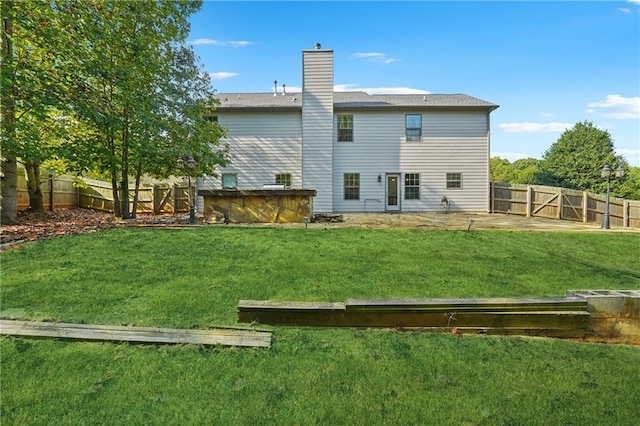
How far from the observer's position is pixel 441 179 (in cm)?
1673

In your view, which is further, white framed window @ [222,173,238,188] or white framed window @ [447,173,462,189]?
white framed window @ [222,173,238,188]

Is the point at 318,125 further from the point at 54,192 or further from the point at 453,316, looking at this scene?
the point at 453,316

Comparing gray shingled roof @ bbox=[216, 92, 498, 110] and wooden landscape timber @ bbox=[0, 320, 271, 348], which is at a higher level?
gray shingled roof @ bbox=[216, 92, 498, 110]

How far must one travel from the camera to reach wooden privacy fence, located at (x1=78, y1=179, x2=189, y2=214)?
16.5m

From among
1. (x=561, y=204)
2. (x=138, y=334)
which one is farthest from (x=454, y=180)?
(x=138, y=334)

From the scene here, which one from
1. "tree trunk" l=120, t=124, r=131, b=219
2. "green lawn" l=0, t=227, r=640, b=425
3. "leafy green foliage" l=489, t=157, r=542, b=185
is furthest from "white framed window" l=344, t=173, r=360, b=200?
"leafy green foliage" l=489, t=157, r=542, b=185

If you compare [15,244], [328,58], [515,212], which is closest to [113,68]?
[15,244]

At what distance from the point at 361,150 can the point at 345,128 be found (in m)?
1.36

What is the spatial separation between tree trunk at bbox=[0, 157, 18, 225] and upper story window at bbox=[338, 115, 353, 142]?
487 inches

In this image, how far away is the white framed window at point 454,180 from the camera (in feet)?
54.8

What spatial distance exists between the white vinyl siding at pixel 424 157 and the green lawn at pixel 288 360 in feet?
37.8

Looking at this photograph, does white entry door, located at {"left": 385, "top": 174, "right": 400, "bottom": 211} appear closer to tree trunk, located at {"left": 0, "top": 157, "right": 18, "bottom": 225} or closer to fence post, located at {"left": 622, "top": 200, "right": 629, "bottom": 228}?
fence post, located at {"left": 622, "top": 200, "right": 629, "bottom": 228}

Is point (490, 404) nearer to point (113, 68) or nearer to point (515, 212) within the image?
point (113, 68)

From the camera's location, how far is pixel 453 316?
10.6 ft
